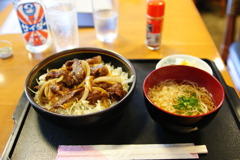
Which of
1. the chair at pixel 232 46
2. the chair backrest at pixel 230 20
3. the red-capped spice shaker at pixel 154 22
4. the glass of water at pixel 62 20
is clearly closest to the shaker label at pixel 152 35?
the red-capped spice shaker at pixel 154 22

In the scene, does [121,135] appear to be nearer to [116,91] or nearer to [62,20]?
[116,91]

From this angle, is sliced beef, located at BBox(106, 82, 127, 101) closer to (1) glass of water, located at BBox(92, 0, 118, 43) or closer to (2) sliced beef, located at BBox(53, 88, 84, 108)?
(2) sliced beef, located at BBox(53, 88, 84, 108)

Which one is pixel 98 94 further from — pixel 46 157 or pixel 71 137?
pixel 46 157

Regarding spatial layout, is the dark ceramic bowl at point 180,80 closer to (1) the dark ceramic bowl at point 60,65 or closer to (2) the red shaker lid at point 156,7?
(1) the dark ceramic bowl at point 60,65

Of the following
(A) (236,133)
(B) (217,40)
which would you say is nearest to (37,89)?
(A) (236,133)

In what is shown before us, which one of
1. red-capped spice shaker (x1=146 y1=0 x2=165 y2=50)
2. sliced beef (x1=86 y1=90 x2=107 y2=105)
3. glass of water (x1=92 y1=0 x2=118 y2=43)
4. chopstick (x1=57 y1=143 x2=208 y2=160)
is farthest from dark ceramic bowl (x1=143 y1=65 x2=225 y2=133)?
glass of water (x1=92 y1=0 x2=118 y2=43)

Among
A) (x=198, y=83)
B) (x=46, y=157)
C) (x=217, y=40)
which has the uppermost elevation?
(x=198, y=83)

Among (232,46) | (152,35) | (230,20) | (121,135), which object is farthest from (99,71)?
(230,20)
